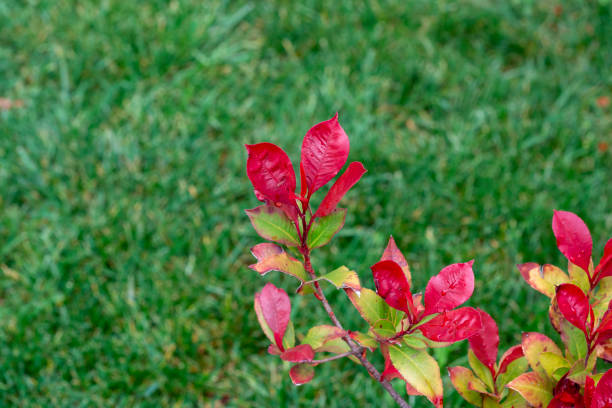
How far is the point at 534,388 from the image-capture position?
1.06 metres

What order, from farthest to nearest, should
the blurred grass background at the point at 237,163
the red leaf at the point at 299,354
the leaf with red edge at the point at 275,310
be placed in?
the blurred grass background at the point at 237,163 → the leaf with red edge at the point at 275,310 → the red leaf at the point at 299,354

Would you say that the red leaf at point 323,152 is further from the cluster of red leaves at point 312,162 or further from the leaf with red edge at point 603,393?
the leaf with red edge at point 603,393

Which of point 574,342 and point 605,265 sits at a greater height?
point 605,265

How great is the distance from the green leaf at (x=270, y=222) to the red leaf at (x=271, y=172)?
3cm

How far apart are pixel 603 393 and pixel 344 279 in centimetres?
40

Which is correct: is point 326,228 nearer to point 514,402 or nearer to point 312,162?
point 312,162

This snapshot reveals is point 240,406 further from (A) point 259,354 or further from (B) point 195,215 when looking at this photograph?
(B) point 195,215

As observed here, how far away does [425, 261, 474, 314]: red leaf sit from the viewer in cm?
92

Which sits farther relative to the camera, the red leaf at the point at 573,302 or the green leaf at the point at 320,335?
the green leaf at the point at 320,335

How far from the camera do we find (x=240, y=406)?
195cm

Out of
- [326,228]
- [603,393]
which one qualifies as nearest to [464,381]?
[603,393]

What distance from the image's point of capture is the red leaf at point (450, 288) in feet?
3.01

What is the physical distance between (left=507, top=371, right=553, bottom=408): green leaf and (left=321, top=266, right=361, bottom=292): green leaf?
36 cm

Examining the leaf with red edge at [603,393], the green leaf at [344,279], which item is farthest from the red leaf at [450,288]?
the leaf with red edge at [603,393]
